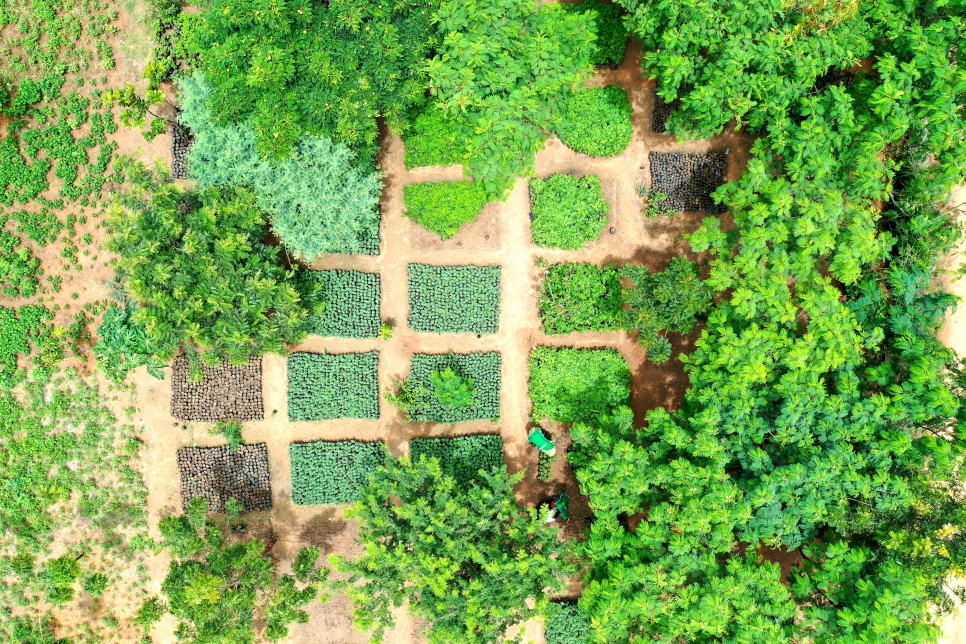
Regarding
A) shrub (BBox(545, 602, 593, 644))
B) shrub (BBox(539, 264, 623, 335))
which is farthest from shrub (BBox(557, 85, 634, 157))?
shrub (BBox(545, 602, 593, 644))

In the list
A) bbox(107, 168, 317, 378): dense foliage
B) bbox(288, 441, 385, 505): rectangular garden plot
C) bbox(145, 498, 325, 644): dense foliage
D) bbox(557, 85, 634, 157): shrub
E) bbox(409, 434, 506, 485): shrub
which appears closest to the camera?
bbox(107, 168, 317, 378): dense foliage

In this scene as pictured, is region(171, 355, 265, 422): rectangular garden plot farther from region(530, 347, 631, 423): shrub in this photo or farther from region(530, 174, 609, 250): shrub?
region(530, 174, 609, 250): shrub

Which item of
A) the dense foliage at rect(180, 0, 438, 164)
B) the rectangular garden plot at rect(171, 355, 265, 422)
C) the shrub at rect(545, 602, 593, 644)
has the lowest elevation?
the shrub at rect(545, 602, 593, 644)

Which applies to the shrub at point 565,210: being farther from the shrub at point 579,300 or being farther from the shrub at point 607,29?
the shrub at point 607,29

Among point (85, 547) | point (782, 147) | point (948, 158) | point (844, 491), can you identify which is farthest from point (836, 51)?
point (85, 547)

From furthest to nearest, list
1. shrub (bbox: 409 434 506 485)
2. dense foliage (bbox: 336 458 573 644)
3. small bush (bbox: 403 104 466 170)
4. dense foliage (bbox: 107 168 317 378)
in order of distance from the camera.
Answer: shrub (bbox: 409 434 506 485)
small bush (bbox: 403 104 466 170)
dense foliage (bbox: 336 458 573 644)
dense foliage (bbox: 107 168 317 378)

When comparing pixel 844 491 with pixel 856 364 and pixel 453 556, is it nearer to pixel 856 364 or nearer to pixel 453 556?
pixel 856 364
